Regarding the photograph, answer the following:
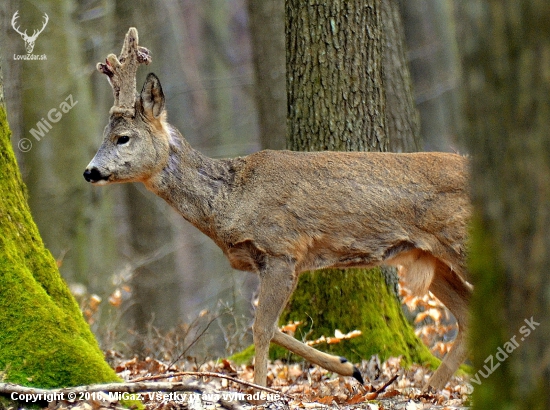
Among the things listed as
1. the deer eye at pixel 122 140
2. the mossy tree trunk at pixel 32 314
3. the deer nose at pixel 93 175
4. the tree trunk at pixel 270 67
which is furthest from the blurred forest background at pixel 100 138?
the mossy tree trunk at pixel 32 314

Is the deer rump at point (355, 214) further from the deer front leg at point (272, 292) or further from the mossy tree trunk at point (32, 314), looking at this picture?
the mossy tree trunk at point (32, 314)

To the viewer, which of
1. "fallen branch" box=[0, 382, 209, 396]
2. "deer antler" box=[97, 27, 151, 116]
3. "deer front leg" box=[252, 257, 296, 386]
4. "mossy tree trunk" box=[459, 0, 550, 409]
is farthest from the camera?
"deer antler" box=[97, 27, 151, 116]

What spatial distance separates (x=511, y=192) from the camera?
2504 mm

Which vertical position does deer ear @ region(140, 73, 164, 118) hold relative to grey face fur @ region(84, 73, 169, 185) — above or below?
above

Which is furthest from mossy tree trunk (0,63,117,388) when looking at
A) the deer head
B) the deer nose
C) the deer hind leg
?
the deer hind leg

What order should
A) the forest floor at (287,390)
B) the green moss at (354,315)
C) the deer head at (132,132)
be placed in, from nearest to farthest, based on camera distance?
the forest floor at (287,390) → the deer head at (132,132) → the green moss at (354,315)

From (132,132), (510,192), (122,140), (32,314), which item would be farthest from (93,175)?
(510,192)

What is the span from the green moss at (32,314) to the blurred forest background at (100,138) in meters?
3.21

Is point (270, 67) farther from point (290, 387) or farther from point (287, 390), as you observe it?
point (287, 390)

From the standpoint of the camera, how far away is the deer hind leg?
24.2ft

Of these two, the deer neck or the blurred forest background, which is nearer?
the deer neck

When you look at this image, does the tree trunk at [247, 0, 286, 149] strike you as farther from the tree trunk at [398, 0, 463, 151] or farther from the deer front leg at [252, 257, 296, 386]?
the deer front leg at [252, 257, 296, 386]

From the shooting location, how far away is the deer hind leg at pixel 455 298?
7.37 m

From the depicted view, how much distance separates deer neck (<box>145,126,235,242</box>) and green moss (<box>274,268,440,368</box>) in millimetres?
1386
